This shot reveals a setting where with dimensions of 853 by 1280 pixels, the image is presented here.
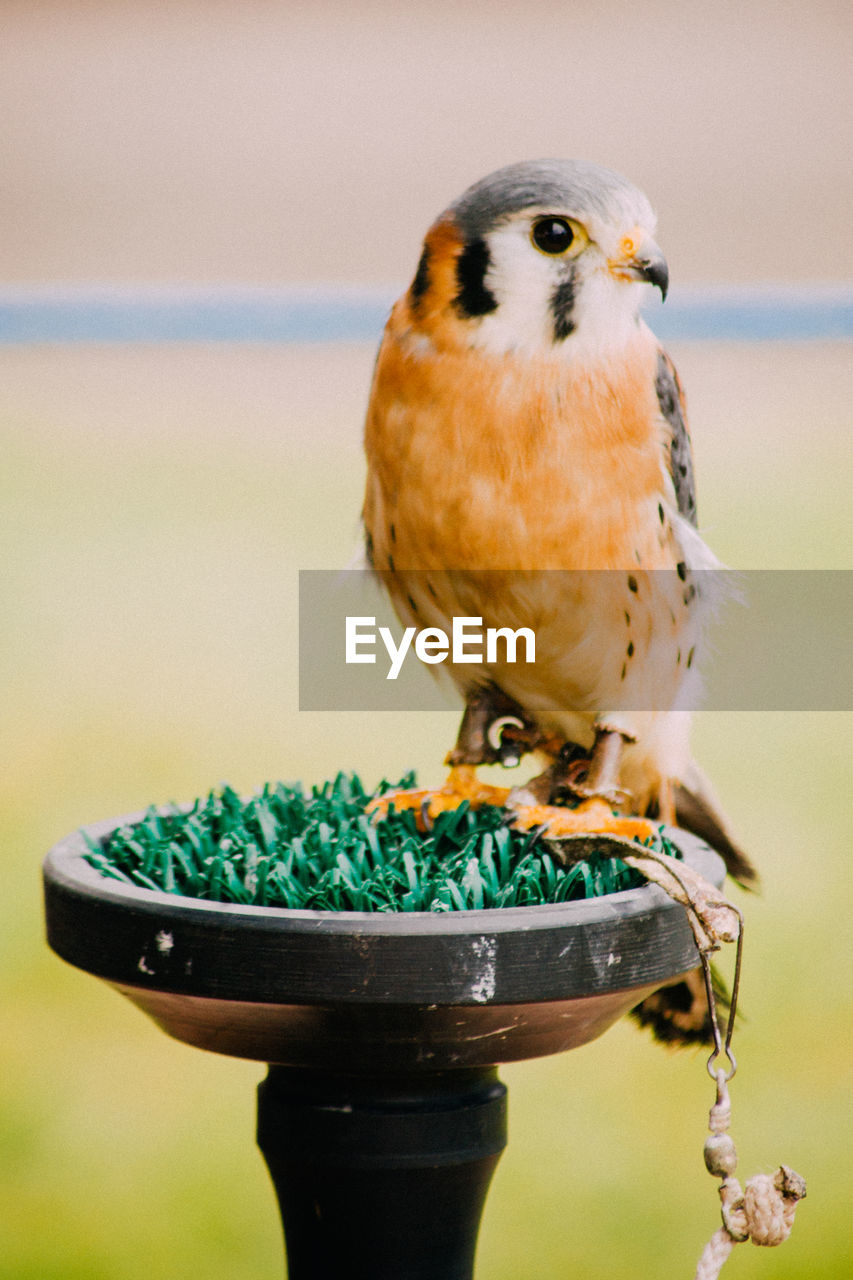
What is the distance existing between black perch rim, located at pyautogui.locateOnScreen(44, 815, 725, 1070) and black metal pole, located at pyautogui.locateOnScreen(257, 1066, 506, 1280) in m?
0.05

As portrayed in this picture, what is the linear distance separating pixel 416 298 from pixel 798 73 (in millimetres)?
1638

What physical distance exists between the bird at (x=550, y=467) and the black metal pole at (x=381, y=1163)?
22 centimetres

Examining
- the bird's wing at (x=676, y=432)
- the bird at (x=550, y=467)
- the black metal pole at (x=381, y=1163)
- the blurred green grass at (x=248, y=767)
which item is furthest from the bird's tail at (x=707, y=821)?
the blurred green grass at (x=248, y=767)

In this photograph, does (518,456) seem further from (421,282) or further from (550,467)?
(421,282)

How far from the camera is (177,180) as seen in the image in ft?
7.97

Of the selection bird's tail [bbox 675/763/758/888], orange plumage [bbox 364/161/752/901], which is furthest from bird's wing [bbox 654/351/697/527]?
bird's tail [bbox 675/763/758/888]

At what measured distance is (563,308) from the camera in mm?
958

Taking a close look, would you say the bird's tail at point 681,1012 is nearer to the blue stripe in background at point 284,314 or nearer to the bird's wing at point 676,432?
the bird's wing at point 676,432

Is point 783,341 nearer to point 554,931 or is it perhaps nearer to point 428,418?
point 428,418

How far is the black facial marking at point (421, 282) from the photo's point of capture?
101 cm

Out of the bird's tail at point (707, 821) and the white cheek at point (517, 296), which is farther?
the bird's tail at point (707, 821)

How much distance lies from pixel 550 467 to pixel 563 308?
12 centimetres

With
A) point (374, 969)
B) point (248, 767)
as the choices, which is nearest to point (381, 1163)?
point (374, 969)

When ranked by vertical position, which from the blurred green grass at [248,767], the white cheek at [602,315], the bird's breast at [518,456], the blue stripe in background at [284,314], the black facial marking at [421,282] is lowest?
Answer: the blurred green grass at [248,767]
